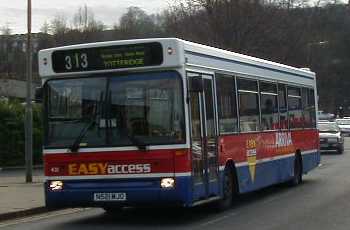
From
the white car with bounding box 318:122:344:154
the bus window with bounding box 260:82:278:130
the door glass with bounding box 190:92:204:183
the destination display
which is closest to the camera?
the destination display

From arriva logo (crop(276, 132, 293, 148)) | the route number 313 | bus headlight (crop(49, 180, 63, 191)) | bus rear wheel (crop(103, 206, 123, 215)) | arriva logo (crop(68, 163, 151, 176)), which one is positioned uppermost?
the route number 313

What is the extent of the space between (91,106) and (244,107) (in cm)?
390

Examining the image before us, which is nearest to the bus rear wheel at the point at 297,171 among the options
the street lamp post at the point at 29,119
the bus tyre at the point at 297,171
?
the bus tyre at the point at 297,171

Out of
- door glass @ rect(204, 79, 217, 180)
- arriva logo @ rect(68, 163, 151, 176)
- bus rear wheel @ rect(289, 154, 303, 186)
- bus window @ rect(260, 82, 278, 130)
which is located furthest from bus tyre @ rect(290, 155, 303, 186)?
arriva logo @ rect(68, 163, 151, 176)

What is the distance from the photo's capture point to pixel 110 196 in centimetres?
1180

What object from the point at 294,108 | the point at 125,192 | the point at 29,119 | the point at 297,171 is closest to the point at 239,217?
the point at 125,192

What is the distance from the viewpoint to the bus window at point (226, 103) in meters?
13.5

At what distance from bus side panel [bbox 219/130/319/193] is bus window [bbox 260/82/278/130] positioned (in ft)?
0.66

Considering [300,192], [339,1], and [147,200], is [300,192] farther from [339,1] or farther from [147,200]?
[339,1]

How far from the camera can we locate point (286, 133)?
1803 centimetres

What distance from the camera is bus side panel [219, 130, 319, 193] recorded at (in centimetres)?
1416

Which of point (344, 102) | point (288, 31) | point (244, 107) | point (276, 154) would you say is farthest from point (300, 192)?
point (344, 102)

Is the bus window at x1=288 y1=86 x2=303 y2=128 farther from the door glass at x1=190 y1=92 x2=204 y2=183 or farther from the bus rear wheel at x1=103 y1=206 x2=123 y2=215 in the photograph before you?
the door glass at x1=190 y1=92 x2=204 y2=183

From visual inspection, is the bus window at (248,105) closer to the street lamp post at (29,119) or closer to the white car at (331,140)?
the street lamp post at (29,119)
